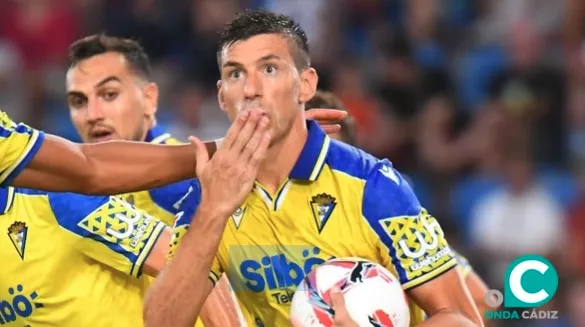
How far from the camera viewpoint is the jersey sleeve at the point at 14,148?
13.2 feet

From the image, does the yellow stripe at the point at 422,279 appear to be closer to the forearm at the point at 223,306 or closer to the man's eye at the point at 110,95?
the forearm at the point at 223,306

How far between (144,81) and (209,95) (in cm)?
385

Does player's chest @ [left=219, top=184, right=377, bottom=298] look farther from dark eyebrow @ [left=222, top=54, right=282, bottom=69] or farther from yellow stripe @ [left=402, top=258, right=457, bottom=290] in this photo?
dark eyebrow @ [left=222, top=54, right=282, bottom=69]

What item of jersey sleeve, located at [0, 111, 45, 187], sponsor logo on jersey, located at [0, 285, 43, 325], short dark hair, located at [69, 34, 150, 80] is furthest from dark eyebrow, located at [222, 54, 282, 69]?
short dark hair, located at [69, 34, 150, 80]

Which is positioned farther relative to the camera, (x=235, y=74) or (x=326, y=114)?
(x=326, y=114)

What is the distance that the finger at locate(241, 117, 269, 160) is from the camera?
13.0ft

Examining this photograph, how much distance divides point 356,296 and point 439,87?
220 inches

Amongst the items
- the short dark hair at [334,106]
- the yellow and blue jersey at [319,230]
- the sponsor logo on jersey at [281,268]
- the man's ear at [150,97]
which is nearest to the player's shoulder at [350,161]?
the yellow and blue jersey at [319,230]

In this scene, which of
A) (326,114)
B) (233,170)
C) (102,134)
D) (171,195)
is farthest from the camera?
(102,134)

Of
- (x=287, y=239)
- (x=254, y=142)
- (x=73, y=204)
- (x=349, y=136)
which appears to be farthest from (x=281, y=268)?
(x=349, y=136)

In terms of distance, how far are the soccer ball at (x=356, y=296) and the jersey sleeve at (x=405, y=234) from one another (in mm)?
109

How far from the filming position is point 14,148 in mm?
4027

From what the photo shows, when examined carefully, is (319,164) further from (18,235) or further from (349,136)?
(349,136)

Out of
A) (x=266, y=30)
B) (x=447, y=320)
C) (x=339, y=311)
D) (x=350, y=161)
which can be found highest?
(x=266, y=30)
